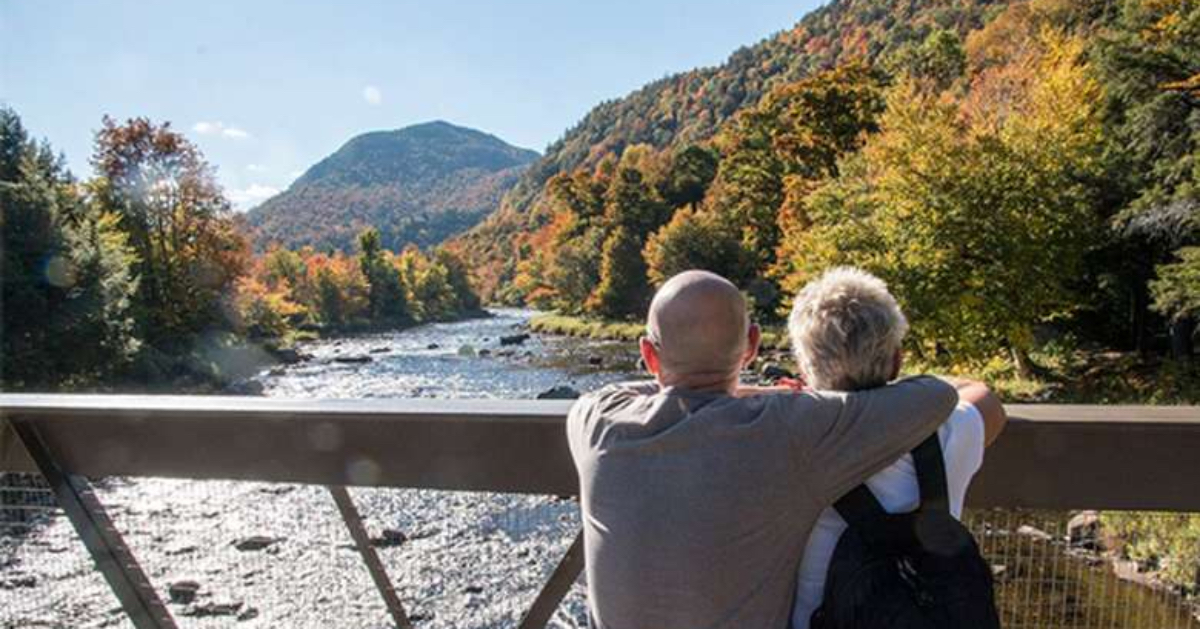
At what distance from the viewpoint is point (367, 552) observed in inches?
63.7

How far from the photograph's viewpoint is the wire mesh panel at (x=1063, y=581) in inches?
55.1

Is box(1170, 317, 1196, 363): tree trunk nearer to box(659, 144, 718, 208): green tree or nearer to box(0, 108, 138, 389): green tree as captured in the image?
box(0, 108, 138, 389): green tree

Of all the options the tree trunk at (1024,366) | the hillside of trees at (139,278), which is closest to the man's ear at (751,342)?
the hillside of trees at (139,278)

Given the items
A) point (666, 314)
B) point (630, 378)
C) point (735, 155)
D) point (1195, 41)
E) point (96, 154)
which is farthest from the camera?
point (735, 155)

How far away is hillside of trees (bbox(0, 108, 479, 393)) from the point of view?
1530 cm

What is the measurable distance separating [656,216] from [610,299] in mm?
7633

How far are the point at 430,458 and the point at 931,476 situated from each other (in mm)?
865

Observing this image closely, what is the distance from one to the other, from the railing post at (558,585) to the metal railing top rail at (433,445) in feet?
0.47

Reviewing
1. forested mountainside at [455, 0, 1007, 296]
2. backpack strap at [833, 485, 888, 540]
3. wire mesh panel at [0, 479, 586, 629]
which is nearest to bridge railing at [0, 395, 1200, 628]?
wire mesh panel at [0, 479, 586, 629]

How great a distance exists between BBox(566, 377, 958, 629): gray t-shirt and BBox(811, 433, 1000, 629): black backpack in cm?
5

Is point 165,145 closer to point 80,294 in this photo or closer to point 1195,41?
point 80,294

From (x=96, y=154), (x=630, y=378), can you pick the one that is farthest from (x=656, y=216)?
(x=96, y=154)

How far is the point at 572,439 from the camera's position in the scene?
1.27 meters

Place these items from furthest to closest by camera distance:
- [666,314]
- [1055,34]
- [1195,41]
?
[1055,34]
[1195,41]
[666,314]
